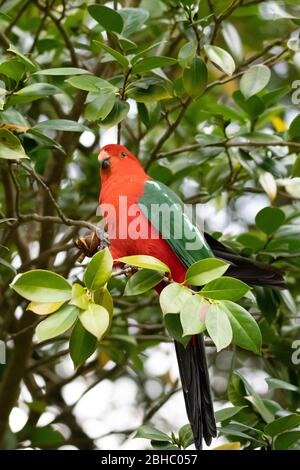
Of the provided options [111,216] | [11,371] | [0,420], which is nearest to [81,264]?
[111,216]

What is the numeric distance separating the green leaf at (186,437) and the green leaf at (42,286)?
651 millimetres

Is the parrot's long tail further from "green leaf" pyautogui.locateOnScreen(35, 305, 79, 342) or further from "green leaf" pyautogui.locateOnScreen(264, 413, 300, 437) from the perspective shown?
"green leaf" pyautogui.locateOnScreen(35, 305, 79, 342)

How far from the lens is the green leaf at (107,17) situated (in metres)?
2.17

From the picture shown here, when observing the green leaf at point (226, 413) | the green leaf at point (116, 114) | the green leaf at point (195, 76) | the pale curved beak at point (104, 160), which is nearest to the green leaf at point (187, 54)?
the green leaf at point (195, 76)

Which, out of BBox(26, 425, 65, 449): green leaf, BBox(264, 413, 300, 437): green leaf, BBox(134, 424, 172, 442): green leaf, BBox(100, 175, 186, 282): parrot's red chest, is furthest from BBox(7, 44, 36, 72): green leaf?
BBox(26, 425, 65, 449): green leaf

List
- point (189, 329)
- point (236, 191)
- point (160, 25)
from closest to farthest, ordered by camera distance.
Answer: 1. point (189, 329)
2. point (236, 191)
3. point (160, 25)

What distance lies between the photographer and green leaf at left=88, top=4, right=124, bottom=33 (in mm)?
2174

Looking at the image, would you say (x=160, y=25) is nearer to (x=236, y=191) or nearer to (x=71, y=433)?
(x=236, y=191)

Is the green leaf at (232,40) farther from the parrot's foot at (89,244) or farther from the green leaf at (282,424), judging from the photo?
the green leaf at (282,424)

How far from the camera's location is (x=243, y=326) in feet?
5.54

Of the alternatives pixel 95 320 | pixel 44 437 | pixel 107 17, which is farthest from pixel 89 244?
pixel 44 437

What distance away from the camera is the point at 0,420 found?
261 cm

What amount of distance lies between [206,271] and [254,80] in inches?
32.1
